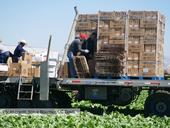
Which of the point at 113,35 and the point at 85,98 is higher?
the point at 113,35

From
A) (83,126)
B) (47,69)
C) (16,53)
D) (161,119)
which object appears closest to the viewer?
(83,126)

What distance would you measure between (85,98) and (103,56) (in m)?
1.72

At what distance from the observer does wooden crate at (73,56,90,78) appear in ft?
58.3

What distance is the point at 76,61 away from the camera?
17.9 meters

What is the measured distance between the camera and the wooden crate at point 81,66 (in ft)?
58.3

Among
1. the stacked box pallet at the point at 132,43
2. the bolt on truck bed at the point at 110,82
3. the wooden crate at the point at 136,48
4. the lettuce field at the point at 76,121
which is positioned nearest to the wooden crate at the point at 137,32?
the stacked box pallet at the point at 132,43

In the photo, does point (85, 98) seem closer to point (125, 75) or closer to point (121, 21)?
point (125, 75)

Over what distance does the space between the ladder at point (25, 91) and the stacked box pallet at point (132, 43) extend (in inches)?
101

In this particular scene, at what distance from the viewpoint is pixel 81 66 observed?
1783cm

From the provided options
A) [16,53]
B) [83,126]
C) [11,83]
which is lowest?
[83,126]

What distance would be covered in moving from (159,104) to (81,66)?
3.07 metres

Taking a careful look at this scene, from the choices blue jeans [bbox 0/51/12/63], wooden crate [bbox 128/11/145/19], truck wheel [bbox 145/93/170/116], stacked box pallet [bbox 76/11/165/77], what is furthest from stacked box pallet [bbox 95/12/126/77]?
blue jeans [bbox 0/51/12/63]

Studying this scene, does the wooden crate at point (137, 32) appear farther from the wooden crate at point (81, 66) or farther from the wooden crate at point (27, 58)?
the wooden crate at point (27, 58)

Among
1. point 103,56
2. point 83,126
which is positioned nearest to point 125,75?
point 103,56
